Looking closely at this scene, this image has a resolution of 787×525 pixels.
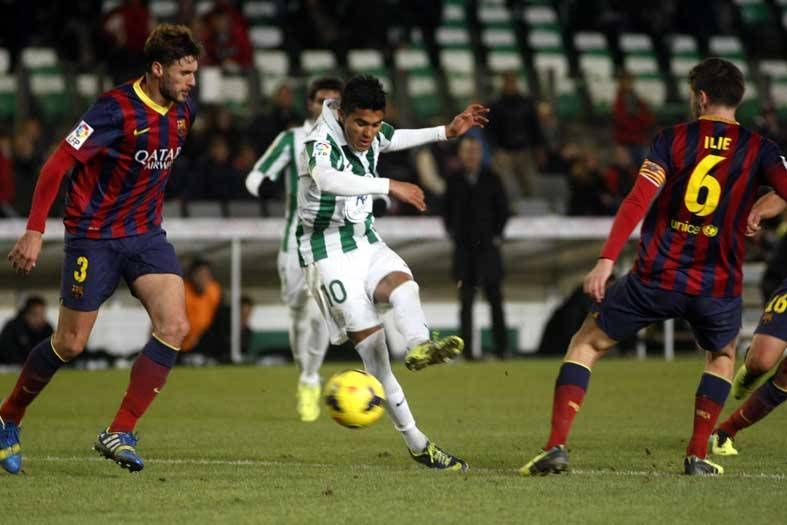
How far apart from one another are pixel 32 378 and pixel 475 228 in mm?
Result: 8638

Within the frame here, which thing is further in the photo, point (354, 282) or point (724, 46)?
point (724, 46)

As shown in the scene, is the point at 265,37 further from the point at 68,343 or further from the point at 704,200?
the point at 704,200

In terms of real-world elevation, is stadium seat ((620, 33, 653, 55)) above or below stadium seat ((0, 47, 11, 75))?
below

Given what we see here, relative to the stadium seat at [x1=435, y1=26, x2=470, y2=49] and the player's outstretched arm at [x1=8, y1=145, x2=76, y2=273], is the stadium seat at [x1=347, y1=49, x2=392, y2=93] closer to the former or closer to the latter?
the stadium seat at [x1=435, y1=26, x2=470, y2=49]

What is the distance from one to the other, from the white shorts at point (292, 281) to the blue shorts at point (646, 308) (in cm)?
398

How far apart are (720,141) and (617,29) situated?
751 inches

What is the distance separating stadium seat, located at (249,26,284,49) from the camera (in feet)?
78.2

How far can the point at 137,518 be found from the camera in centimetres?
669

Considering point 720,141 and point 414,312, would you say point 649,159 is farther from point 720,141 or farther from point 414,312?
point 414,312

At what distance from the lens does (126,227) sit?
27.2 ft

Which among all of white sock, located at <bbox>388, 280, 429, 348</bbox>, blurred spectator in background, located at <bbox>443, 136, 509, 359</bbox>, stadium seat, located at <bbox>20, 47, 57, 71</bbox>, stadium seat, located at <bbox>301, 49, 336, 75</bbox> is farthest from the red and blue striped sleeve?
stadium seat, located at <bbox>301, 49, 336, 75</bbox>

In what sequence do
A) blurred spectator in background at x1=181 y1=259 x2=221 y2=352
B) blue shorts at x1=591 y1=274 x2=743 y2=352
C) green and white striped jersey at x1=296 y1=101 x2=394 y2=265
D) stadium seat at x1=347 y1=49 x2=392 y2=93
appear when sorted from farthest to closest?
1. stadium seat at x1=347 y1=49 x2=392 y2=93
2. blurred spectator in background at x1=181 y1=259 x2=221 y2=352
3. green and white striped jersey at x1=296 y1=101 x2=394 y2=265
4. blue shorts at x1=591 y1=274 x2=743 y2=352

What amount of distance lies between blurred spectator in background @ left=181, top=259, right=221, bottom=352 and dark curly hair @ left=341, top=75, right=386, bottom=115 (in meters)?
8.57

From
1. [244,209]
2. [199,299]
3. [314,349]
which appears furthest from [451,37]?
[314,349]
